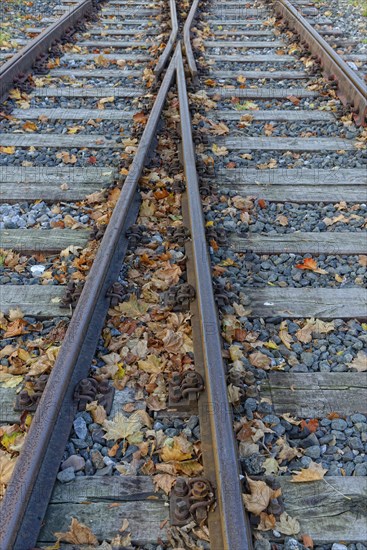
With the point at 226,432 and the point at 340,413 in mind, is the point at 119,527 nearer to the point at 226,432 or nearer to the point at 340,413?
the point at 226,432

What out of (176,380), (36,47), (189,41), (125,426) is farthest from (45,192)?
(189,41)

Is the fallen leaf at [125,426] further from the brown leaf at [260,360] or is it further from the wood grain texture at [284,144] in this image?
the wood grain texture at [284,144]

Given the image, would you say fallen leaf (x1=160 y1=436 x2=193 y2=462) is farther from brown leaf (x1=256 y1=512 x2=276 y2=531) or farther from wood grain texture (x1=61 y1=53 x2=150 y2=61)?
wood grain texture (x1=61 y1=53 x2=150 y2=61)

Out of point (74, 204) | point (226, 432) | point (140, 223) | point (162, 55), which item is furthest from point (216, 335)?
point (162, 55)

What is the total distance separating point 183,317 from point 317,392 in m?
0.90

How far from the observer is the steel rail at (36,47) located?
6865mm

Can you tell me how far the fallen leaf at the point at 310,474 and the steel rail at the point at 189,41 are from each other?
5.63m

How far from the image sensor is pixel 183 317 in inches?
136

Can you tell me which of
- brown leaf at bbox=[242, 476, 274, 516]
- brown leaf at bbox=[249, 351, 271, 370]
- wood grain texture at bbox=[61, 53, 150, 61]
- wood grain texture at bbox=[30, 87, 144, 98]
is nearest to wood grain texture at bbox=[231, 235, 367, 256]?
brown leaf at bbox=[249, 351, 271, 370]

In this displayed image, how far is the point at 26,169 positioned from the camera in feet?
17.3

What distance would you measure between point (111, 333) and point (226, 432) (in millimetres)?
1083

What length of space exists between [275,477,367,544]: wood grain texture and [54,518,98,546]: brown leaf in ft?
2.77

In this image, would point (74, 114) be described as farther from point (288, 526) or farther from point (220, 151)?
point (288, 526)

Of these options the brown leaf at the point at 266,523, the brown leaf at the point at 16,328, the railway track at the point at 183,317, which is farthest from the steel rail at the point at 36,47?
the brown leaf at the point at 266,523
